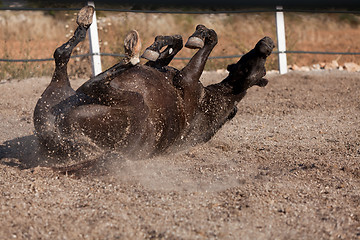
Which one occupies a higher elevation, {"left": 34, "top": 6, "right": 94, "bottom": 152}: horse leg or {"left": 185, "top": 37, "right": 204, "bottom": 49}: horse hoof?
{"left": 185, "top": 37, "right": 204, "bottom": 49}: horse hoof

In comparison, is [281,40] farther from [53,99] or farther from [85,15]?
[53,99]

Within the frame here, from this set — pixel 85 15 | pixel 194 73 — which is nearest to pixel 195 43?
pixel 194 73

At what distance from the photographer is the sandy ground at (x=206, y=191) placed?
2.46 metres

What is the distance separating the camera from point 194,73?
11.6ft

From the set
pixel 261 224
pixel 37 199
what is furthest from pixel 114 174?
pixel 261 224

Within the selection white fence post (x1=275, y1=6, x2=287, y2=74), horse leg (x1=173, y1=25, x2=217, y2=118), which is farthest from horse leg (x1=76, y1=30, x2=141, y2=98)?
white fence post (x1=275, y1=6, x2=287, y2=74)

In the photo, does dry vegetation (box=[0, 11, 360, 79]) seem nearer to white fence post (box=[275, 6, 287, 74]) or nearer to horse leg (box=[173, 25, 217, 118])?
white fence post (box=[275, 6, 287, 74])

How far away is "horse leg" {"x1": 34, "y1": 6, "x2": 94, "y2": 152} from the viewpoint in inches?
133

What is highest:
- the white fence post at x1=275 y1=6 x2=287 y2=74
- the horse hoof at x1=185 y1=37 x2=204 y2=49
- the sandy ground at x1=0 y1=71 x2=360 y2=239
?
the horse hoof at x1=185 y1=37 x2=204 y2=49

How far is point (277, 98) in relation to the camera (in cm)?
676

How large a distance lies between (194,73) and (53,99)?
3.40ft

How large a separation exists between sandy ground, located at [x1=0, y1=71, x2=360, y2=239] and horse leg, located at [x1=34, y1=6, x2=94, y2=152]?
0.23 meters

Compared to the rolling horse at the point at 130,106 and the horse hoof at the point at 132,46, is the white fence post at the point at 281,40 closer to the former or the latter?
the rolling horse at the point at 130,106

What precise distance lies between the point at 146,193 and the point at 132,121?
0.53 meters
